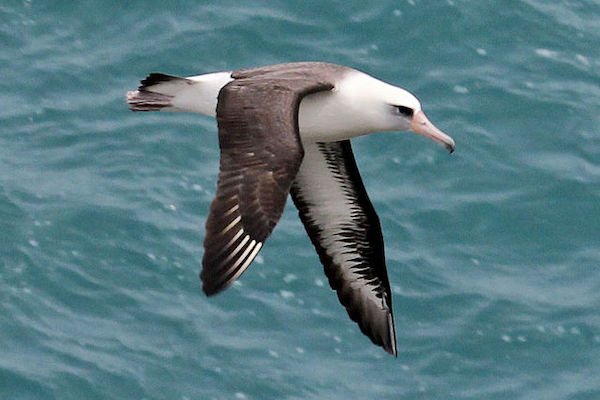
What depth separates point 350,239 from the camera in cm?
1284

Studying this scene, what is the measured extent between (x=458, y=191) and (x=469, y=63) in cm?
214

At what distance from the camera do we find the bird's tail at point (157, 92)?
39.2 ft

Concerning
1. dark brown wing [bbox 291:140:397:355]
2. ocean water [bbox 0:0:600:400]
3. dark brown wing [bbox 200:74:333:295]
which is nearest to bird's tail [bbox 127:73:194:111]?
dark brown wing [bbox 200:74:333:295]

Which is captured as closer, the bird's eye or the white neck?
the white neck

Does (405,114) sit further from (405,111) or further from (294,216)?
(294,216)

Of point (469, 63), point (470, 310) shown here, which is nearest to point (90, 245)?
point (470, 310)

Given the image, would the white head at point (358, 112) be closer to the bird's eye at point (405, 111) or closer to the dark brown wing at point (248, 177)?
the bird's eye at point (405, 111)

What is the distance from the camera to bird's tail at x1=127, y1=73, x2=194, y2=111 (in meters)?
11.9

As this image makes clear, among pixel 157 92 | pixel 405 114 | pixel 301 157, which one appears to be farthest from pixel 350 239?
pixel 301 157

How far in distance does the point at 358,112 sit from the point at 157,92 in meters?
1.47

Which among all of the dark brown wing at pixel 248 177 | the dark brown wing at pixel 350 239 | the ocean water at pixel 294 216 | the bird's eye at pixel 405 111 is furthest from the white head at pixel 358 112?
the ocean water at pixel 294 216

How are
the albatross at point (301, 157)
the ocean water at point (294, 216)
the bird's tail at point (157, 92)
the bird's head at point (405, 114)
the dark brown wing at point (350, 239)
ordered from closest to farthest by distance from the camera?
the albatross at point (301, 157)
the bird's head at point (405, 114)
the bird's tail at point (157, 92)
the dark brown wing at point (350, 239)
the ocean water at point (294, 216)

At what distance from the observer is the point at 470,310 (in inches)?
622

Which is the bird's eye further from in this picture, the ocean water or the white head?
the ocean water
